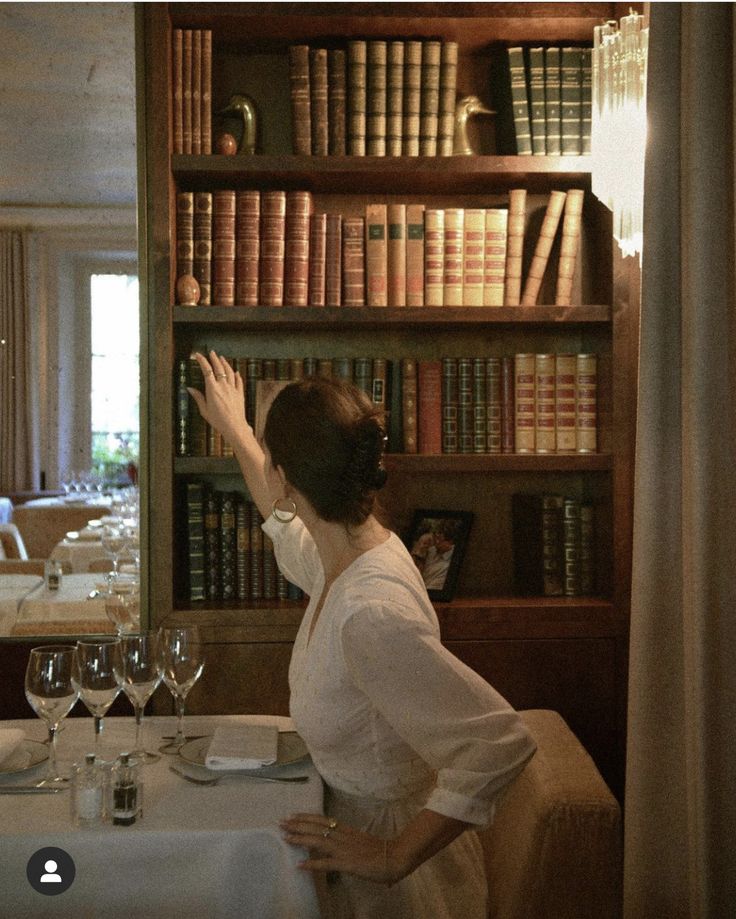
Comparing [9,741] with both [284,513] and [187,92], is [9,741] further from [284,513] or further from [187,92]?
[187,92]

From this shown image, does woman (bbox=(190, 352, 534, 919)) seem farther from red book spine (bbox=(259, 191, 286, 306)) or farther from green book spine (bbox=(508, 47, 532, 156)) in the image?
green book spine (bbox=(508, 47, 532, 156))

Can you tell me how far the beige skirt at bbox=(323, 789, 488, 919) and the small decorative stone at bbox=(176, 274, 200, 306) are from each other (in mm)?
1367

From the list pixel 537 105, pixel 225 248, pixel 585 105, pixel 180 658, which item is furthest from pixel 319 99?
pixel 180 658

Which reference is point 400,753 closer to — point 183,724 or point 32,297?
point 183,724

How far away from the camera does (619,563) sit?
Result: 8.53 feet

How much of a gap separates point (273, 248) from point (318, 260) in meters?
0.12

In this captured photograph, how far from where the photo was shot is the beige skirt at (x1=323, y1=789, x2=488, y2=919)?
1533 millimetres

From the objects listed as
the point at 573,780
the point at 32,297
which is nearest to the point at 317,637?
the point at 573,780

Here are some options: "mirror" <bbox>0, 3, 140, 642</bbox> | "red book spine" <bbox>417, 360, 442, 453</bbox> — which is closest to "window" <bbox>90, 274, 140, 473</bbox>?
"mirror" <bbox>0, 3, 140, 642</bbox>

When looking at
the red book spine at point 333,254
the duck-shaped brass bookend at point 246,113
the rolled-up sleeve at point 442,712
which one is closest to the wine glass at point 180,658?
the rolled-up sleeve at point 442,712

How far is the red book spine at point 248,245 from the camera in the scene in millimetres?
2611

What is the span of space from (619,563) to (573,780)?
0.87m

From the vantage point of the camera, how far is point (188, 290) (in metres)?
2.59

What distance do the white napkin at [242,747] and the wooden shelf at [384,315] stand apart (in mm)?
1117
